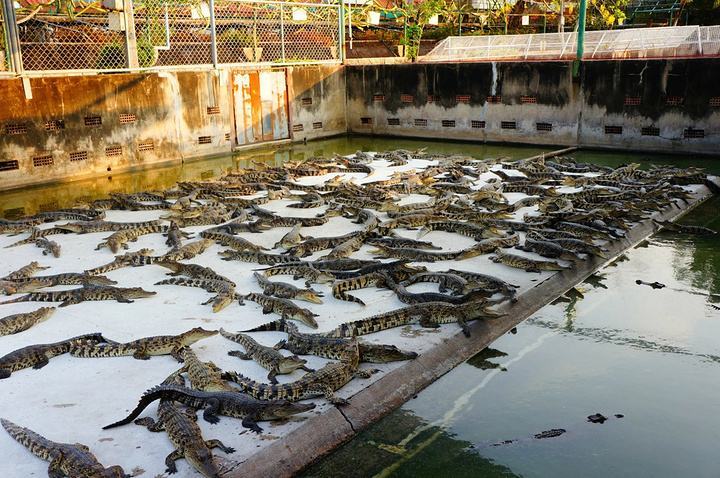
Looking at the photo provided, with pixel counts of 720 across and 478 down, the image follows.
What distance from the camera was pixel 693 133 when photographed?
13219mm

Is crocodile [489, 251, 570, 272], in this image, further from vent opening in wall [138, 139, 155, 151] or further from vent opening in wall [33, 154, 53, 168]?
vent opening in wall [138, 139, 155, 151]

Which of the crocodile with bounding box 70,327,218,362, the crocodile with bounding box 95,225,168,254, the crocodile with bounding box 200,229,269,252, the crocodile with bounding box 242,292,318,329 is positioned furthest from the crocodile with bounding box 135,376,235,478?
the crocodile with bounding box 95,225,168,254

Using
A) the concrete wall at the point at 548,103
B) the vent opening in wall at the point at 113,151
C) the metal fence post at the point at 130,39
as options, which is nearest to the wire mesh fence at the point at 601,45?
the concrete wall at the point at 548,103

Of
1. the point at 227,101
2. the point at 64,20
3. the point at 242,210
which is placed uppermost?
the point at 64,20

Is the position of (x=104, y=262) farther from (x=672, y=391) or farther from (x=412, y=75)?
(x=412, y=75)

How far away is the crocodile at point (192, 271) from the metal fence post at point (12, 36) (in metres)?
6.26

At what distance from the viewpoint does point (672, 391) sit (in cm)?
453

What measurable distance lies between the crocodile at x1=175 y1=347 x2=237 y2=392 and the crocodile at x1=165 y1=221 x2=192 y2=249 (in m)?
3.13

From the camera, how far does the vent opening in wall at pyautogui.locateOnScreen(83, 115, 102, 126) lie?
1237cm

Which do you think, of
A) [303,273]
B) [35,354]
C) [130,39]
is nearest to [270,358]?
[35,354]

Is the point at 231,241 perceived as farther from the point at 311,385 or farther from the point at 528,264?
the point at 311,385

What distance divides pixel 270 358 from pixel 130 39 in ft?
32.3

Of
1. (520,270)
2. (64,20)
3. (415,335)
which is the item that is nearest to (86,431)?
(415,335)

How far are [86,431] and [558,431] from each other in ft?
8.86
